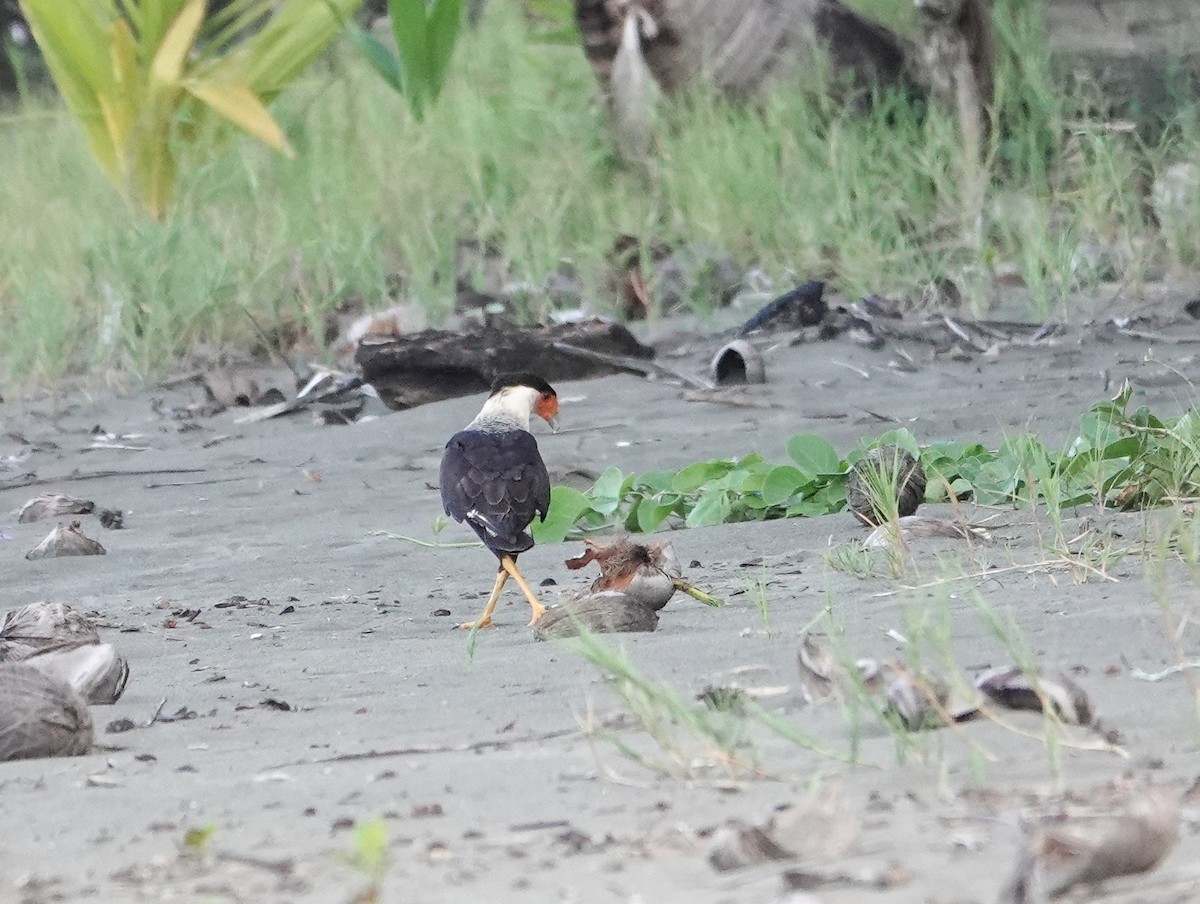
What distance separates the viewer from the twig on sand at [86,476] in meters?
5.26

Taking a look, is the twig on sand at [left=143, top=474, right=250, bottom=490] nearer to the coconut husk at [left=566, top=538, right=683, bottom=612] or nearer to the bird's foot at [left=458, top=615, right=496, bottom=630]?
the bird's foot at [left=458, top=615, right=496, bottom=630]

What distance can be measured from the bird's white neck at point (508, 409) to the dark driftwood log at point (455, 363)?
179 centimetres

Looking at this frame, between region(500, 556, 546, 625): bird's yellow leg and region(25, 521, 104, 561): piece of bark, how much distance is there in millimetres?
1315

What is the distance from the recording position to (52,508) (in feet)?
15.5

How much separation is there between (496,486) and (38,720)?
1.35 meters

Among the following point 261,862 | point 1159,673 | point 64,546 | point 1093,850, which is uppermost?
point 1093,850

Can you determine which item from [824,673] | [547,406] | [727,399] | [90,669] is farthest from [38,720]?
[727,399]

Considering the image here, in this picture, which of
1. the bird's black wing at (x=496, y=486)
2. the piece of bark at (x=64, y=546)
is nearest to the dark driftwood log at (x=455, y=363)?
the piece of bark at (x=64, y=546)

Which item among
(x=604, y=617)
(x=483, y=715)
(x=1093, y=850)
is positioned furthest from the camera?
(x=604, y=617)

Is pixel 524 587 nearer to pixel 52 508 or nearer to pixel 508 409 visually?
pixel 508 409

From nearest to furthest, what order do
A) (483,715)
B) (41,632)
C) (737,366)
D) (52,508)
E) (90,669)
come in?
1. (483,715)
2. (90,669)
3. (41,632)
4. (52,508)
5. (737,366)

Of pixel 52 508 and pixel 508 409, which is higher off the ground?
pixel 508 409

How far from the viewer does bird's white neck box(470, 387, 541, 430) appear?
3939mm

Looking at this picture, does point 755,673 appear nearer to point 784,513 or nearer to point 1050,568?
point 1050,568
